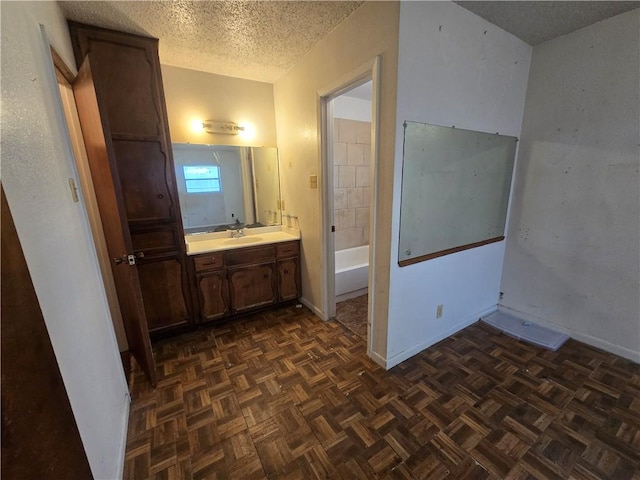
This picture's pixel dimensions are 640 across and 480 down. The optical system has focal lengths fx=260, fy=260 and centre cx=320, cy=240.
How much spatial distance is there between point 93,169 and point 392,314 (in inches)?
88.8

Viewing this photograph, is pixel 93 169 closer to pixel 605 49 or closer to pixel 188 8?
pixel 188 8

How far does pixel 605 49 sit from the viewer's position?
1808 millimetres

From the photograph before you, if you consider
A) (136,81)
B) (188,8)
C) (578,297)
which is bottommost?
(578,297)

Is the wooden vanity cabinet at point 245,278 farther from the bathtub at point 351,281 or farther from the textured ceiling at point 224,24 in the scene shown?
the textured ceiling at point 224,24

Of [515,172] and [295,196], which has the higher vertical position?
[515,172]

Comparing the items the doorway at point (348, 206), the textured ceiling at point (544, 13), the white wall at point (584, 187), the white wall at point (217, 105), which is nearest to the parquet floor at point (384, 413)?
the white wall at point (584, 187)

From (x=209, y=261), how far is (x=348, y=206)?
2.04m

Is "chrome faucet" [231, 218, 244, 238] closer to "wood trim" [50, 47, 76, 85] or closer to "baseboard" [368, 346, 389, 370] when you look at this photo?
"wood trim" [50, 47, 76, 85]

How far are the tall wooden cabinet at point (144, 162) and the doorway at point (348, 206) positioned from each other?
128 centimetres

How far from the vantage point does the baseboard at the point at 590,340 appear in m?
1.94

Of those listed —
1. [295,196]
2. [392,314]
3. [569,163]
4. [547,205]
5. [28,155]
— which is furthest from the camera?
[295,196]

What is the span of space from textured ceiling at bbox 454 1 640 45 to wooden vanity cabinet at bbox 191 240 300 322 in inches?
90.9

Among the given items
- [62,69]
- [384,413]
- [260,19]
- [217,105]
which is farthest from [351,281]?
[62,69]

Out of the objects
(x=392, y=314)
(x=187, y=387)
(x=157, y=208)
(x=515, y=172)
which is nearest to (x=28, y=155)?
(x=157, y=208)
